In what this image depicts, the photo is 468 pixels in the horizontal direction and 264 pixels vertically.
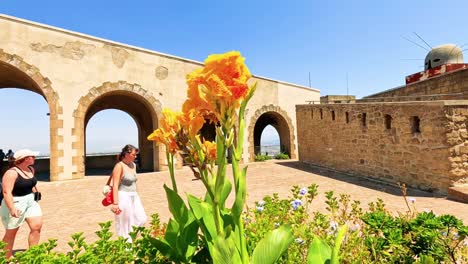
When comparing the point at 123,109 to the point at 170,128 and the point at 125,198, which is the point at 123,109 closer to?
the point at 125,198

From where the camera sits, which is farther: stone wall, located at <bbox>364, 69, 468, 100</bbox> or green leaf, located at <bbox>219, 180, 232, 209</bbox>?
stone wall, located at <bbox>364, 69, 468, 100</bbox>

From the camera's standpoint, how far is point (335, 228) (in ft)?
7.73

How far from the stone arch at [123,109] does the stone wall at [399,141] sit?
7.27 m

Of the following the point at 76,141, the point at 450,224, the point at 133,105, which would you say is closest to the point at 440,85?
the point at 450,224

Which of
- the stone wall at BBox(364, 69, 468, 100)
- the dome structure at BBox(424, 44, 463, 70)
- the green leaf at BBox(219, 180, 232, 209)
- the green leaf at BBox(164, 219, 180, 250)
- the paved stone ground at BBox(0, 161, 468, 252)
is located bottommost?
the paved stone ground at BBox(0, 161, 468, 252)

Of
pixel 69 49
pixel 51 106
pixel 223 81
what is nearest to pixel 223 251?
pixel 223 81

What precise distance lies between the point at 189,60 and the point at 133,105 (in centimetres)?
454

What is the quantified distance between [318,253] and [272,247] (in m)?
0.32

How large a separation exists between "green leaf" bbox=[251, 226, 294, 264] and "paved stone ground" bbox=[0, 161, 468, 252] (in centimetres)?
342

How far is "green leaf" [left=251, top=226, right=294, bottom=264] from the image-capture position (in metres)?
1.54

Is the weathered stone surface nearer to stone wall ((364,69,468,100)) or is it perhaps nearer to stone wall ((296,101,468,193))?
stone wall ((296,101,468,193))

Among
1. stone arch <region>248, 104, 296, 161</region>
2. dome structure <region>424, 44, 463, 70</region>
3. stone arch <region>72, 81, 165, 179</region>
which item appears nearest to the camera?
stone arch <region>72, 81, 165, 179</region>

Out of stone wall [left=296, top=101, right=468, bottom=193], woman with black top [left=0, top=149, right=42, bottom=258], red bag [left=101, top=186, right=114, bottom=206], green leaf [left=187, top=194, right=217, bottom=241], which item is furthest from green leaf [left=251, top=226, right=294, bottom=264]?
stone wall [left=296, top=101, right=468, bottom=193]

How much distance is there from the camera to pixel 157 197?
717cm
